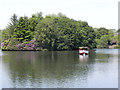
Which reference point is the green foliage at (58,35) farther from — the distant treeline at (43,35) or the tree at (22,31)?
the tree at (22,31)

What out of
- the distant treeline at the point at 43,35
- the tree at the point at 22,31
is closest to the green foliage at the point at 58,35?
the distant treeline at the point at 43,35

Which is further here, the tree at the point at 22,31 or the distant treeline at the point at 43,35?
the tree at the point at 22,31

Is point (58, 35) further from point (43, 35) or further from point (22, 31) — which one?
point (22, 31)

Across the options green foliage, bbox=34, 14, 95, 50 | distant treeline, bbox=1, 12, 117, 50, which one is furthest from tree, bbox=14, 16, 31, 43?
green foliage, bbox=34, 14, 95, 50

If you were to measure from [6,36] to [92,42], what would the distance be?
48.9m

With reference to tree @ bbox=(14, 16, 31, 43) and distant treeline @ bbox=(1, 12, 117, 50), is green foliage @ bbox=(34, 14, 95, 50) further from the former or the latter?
tree @ bbox=(14, 16, 31, 43)

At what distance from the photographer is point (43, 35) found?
105 metres

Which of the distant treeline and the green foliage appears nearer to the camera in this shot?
the green foliage

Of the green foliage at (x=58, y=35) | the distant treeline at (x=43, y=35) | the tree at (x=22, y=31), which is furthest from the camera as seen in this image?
the tree at (x=22, y=31)

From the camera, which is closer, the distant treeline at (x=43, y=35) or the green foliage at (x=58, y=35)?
the green foliage at (x=58, y=35)

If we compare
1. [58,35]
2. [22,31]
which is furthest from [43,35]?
[22,31]

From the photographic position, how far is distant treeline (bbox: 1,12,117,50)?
352 ft

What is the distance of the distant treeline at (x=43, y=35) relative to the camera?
107 m

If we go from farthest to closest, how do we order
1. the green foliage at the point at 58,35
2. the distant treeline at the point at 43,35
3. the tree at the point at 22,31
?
the tree at the point at 22,31 → the distant treeline at the point at 43,35 → the green foliage at the point at 58,35
